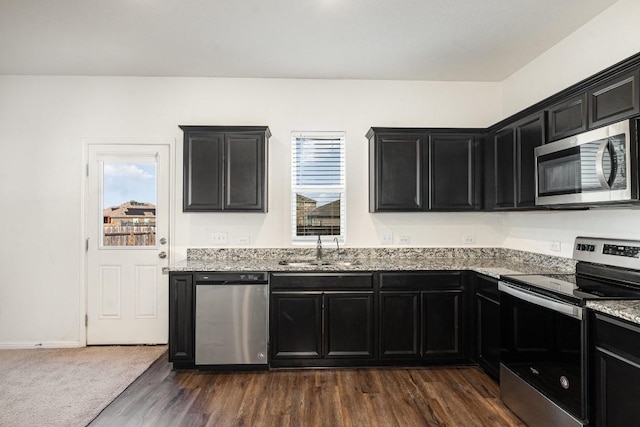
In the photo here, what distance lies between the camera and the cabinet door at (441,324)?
10.7ft

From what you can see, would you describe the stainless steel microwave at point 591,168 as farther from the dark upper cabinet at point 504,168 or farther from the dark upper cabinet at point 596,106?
the dark upper cabinet at point 504,168

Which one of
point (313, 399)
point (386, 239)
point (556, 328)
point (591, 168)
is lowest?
point (313, 399)

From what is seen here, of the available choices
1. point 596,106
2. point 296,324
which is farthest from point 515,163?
point 296,324

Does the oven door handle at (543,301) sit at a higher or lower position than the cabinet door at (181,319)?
higher

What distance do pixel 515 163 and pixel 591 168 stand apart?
924mm

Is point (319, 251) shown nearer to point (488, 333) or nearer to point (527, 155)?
point (488, 333)

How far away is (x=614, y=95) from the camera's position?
2.09 metres

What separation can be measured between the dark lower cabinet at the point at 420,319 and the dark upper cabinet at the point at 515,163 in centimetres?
96

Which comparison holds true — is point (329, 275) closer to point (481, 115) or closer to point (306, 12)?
point (306, 12)

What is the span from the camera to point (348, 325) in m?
3.23

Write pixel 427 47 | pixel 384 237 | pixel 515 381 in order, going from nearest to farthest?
pixel 515 381 → pixel 427 47 → pixel 384 237

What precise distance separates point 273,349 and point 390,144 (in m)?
2.21

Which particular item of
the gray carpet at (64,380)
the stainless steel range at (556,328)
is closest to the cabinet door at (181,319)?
the gray carpet at (64,380)

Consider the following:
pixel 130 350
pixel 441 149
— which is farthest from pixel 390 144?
pixel 130 350
